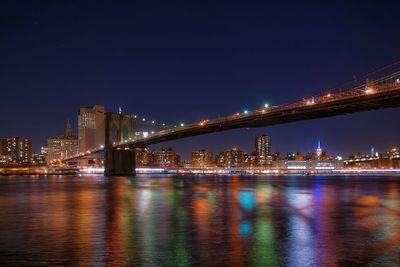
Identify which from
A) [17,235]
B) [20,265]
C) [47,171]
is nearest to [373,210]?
[17,235]

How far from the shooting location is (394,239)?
571 inches

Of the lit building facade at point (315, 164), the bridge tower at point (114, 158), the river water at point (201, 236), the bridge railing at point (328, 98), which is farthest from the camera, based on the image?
the lit building facade at point (315, 164)

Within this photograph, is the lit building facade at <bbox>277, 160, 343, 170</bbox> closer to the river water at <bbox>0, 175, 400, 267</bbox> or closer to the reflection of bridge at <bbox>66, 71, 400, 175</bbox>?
the reflection of bridge at <bbox>66, 71, 400, 175</bbox>

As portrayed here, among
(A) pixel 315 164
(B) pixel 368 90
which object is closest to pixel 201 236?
(B) pixel 368 90

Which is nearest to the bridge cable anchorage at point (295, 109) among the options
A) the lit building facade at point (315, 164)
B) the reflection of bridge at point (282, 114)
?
the reflection of bridge at point (282, 114)

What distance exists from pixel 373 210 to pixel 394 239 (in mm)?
9897

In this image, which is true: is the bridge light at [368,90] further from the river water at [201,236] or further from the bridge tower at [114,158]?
the bridge tower at [114,158]

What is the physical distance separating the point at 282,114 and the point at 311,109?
16.6 feet

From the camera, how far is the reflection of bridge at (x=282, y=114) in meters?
44.6

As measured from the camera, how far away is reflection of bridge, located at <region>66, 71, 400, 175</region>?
44.6 m

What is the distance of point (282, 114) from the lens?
57.0m

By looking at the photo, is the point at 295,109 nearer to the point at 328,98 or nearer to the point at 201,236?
the point at 328,98

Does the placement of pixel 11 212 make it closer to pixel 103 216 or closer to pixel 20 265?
pixel 103 216

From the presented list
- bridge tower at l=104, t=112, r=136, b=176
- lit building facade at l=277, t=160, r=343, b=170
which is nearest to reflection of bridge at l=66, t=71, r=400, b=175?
bridge tower at l=104, t=112, r=136, b=176
